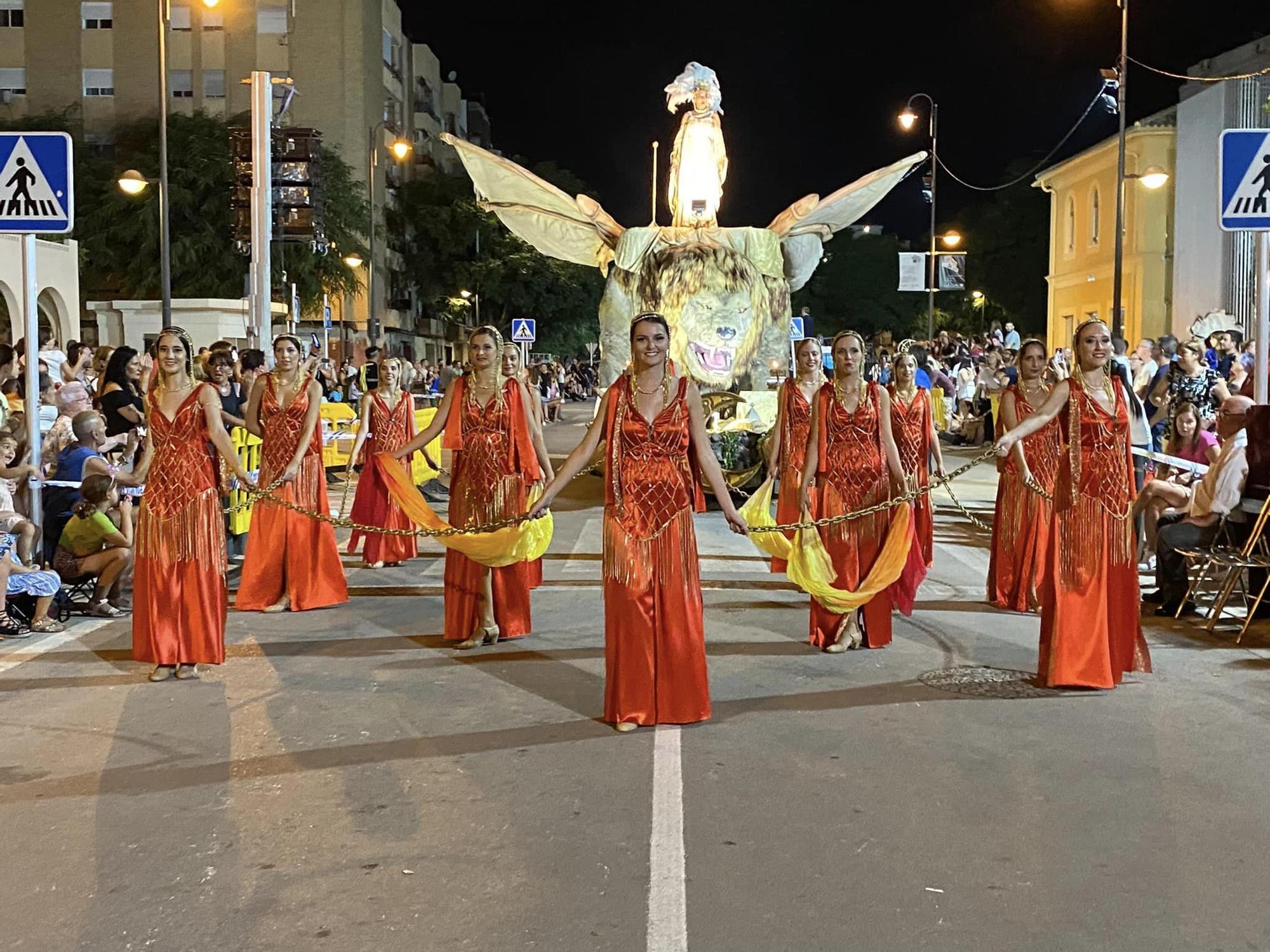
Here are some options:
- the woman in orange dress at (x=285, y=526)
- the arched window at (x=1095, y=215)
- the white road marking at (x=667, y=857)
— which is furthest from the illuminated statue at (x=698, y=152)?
the arched window at (x=1095, y=215)

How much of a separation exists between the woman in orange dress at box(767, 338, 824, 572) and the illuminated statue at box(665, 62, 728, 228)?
8436mm

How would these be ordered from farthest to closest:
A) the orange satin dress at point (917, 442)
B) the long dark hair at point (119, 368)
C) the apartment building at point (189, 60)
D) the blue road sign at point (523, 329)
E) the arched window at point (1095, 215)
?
Result: the apartment building at point (189, 60) → the arched window at point (1095, 215) → the blue road sign at point (523, 329) → the long dark hair at point (119, 368) → the orange satin dress at point (917, 442)

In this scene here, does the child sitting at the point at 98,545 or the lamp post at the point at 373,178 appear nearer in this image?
the child sitting at the point at 98,545

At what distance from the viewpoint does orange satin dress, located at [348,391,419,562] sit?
12.1 m

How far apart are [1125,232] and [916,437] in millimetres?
33708

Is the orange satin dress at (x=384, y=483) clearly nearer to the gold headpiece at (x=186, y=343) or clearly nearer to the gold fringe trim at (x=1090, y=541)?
the gold headpiece at (x=186, y=343)

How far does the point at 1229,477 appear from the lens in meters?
8.91

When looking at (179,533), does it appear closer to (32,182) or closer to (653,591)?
(653,591)

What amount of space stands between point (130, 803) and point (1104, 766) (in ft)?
12.8

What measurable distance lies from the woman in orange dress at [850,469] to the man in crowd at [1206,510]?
7.08 ft

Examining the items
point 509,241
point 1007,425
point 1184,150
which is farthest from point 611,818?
point 509,241

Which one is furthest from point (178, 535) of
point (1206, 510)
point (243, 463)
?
point (1206, 510)

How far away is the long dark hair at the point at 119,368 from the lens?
1240cm

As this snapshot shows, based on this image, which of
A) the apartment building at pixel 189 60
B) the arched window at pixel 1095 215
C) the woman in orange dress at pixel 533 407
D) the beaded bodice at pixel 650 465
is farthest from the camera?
the apartment building at pixel 189 60
